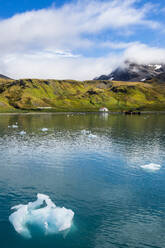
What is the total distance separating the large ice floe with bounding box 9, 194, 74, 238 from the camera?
22812 millimetres

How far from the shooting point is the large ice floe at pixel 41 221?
22812 millimetres

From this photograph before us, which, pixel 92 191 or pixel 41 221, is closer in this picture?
pixel 41 221

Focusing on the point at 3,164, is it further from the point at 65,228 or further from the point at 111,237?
the point at 111,237

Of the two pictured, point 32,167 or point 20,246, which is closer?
point 20,246

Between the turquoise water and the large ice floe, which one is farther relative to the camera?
the large ice floe

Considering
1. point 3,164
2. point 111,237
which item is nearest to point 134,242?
point 111,237

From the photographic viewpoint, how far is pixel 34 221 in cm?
2367

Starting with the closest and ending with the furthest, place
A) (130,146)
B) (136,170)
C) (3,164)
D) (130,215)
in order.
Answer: (130,215) < (136,170) < (3,164) < (130,146)

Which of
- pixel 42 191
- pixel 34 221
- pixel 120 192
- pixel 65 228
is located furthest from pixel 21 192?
pixel 120 192

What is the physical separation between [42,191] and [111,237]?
1382 centimetres

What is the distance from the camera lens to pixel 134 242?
20938mm

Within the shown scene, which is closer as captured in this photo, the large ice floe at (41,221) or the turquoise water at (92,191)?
the turquoise water at (92,191)

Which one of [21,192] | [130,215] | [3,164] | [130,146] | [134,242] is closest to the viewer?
[134,242]

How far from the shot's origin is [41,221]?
23.5 metres
